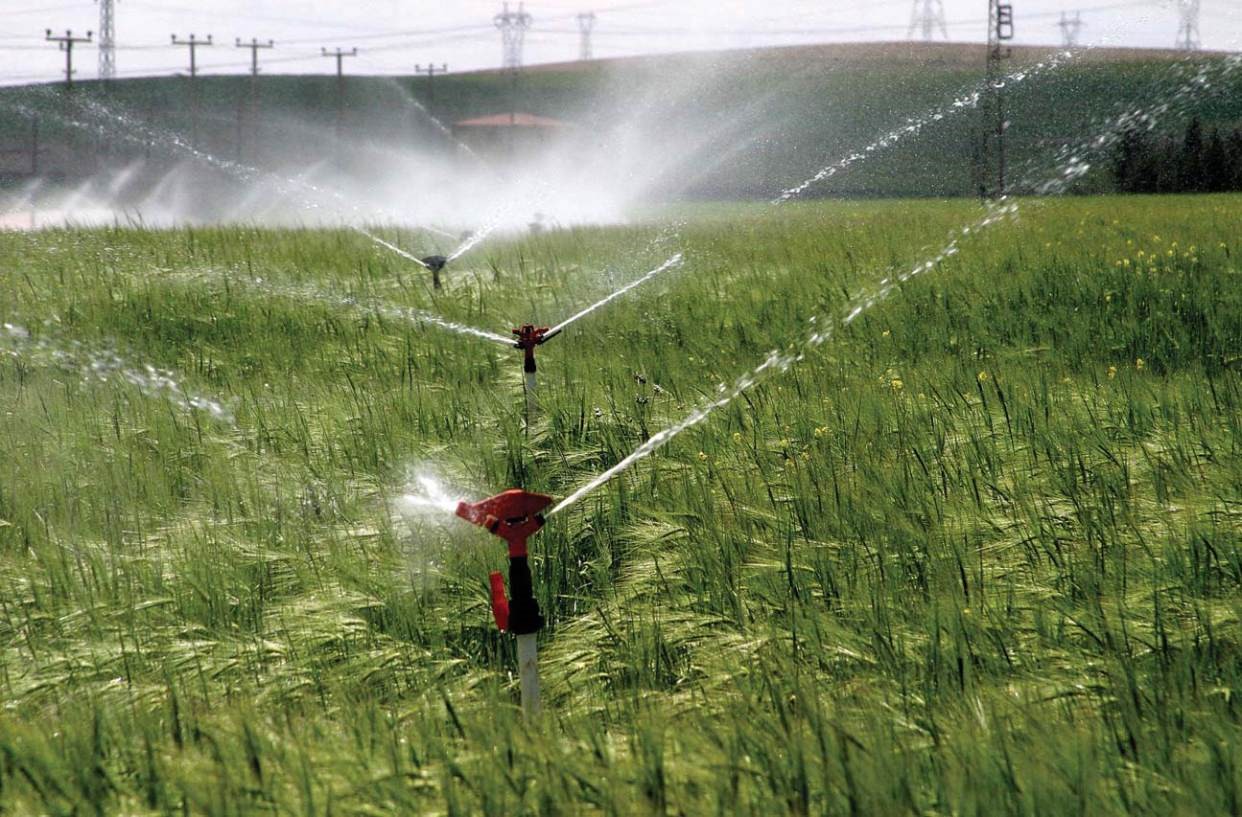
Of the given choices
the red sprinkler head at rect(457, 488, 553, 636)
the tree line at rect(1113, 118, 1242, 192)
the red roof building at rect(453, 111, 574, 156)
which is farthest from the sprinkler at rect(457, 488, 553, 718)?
the red roof building at rect(453, 111, 574, 156)

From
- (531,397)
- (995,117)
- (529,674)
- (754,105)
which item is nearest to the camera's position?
(529,674)

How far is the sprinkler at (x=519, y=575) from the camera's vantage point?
8.60 ft

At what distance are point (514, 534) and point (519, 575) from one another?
9 cm

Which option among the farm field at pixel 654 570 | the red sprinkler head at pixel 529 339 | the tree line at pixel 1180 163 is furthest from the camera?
the tree line at pixel 1180 163

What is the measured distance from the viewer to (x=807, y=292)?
797 cm

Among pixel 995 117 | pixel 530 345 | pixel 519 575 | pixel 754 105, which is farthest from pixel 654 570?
pixel 754 105

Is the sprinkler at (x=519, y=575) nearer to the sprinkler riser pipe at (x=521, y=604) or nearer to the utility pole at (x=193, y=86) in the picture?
the sprinkler riser pipe at (x=521, y=604)

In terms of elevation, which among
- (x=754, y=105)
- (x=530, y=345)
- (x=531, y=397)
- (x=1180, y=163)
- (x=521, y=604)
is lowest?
(x=521, y=604)

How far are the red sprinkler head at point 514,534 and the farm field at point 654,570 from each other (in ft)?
0.69

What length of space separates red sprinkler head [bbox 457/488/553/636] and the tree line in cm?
2895

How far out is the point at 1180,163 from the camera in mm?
32469

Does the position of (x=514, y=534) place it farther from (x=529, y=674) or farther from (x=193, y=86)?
(x=193, y=86)

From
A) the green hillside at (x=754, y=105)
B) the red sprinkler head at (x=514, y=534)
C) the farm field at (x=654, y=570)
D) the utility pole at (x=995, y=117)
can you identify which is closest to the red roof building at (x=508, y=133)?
the green hillside at (x=754, y=105)

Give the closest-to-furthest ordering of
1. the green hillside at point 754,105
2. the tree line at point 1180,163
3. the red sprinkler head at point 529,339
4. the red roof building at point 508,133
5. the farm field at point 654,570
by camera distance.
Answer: the farm field at point 654,570 → the red sprinkler head at point 529,339 → the tree line at point 1180,163 → the green hillside at point 754,105 → the red roof building at point 508,133
